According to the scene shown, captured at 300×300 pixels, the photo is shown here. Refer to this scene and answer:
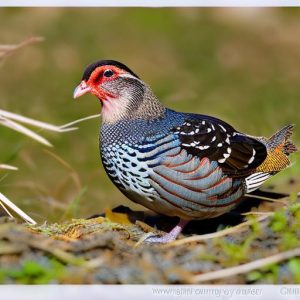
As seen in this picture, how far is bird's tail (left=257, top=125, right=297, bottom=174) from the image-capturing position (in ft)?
14.6

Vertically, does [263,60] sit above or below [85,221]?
above

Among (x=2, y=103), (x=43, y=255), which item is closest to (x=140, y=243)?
(x=43, y=255)

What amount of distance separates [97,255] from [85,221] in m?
0.50

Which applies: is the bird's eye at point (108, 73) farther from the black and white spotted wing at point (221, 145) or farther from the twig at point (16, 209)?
the twig at point (16, 209)

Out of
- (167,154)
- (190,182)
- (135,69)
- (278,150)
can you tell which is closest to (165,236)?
(190,182)

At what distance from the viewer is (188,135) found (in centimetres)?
418

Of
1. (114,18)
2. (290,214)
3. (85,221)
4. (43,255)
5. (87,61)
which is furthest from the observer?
(87,61)

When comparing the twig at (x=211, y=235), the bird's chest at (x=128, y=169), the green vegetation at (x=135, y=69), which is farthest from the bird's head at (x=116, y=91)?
the twig at (x=211, y=235)

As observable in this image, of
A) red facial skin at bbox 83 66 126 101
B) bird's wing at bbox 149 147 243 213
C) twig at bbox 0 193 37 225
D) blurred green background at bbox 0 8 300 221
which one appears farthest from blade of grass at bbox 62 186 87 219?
bird's wing at bbox 149 147 243 213

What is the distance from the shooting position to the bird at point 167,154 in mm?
4082

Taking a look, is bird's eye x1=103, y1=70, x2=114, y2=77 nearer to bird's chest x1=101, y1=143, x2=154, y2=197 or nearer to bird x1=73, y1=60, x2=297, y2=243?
bird x1=73, y1=60, x2=297, y2=243

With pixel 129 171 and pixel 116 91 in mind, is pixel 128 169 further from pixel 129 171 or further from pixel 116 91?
pixel 116 91

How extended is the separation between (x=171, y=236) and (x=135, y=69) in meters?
1.66

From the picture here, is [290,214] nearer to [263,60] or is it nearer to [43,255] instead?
[43,255]
